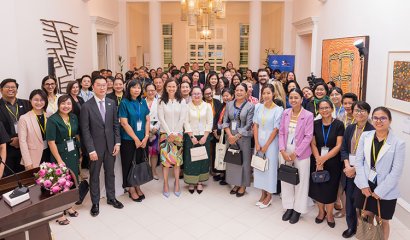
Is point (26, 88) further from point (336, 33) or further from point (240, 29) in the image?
point (240, 29)

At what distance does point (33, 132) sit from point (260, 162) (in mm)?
2811

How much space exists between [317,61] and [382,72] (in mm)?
3154

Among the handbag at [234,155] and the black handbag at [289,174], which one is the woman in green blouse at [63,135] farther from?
the black handbag at [289,174]

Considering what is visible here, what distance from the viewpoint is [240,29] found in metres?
16.8

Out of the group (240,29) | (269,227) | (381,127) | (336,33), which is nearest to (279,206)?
(269,227)

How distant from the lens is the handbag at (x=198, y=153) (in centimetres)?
459

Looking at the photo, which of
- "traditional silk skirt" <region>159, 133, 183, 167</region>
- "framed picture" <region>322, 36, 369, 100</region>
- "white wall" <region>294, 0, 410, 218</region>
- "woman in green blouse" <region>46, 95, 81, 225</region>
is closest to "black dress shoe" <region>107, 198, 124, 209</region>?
"woman in green blouse" <region>46, 95, 81, 225</region>

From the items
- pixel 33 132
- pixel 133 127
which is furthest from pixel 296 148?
pixel 33 132

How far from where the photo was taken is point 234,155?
454 centimetres

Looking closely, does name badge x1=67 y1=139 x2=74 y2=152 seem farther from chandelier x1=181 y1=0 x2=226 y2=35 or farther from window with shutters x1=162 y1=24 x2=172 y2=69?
window with shutters x1=162 y1=24 x2=172 y2=69

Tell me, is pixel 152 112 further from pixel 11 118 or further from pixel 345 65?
pixel 345 65

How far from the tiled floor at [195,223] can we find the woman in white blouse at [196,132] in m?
0.36

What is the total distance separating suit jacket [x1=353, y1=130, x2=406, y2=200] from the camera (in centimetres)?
285

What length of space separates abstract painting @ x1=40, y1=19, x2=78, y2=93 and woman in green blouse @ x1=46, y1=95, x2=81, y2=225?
2.70m
